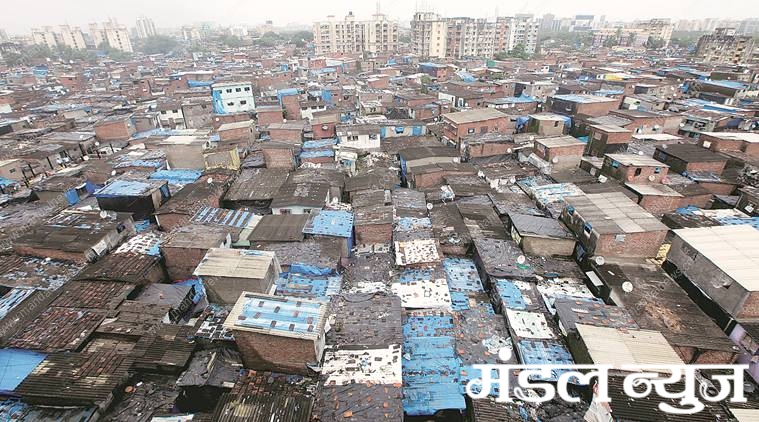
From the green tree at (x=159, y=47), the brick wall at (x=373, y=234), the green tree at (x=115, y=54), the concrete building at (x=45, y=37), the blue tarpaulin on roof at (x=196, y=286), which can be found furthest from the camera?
the green tree at (x=159, y=47)

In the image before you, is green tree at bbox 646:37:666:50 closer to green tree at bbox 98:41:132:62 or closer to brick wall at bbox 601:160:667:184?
brick wall at bbox 601:160:667:184

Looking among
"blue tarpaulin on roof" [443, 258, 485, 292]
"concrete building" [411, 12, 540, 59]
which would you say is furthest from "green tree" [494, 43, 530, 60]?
"blue tarpaulin on roof" [443, 258, 485, 292]

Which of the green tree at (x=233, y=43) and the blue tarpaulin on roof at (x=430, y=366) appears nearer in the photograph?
the blue tarpaulin on roof at (x=430, y=366)

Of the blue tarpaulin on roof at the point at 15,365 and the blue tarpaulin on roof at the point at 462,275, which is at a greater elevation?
the blue tarpaulin on roof at the point at 15,365

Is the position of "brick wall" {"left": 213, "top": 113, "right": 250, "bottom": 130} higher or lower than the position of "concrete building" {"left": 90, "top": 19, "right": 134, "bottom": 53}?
lower

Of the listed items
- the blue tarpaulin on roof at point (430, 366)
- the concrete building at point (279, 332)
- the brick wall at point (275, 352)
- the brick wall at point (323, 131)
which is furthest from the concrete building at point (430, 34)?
the brick wall at point (275, 352)

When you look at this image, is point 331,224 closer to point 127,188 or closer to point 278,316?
point 278,316

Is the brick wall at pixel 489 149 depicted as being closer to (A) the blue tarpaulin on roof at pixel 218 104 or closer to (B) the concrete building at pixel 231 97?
(B) the concrete building at pixel 231 97
